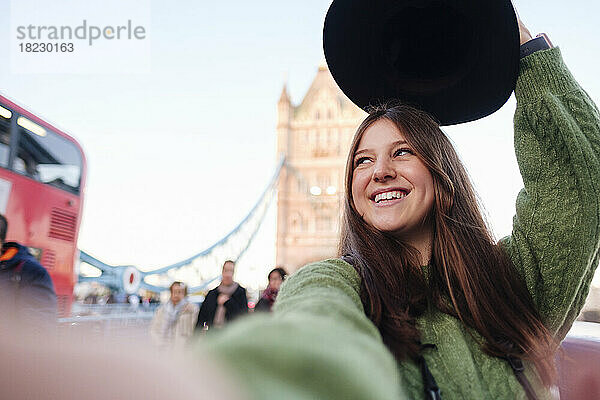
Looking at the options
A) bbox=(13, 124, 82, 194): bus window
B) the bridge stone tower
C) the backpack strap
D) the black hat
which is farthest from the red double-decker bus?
the bridge stone tower

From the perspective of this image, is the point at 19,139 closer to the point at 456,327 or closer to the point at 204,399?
the point at 456,327

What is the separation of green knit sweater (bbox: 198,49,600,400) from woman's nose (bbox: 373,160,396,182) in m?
0.25

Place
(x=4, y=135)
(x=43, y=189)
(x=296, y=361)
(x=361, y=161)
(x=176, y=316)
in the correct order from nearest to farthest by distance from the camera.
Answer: (x=296, y=361) → (x=361, y=161) → (x=4, y=135) → (x=176, y=316) → (x=43, y=189)

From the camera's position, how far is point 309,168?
31047mm

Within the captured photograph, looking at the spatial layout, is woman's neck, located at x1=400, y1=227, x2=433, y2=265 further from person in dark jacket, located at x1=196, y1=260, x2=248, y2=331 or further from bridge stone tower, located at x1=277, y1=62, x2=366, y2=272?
bridge stone tower, located at x1=277, y1=62, x2=366, y2=272

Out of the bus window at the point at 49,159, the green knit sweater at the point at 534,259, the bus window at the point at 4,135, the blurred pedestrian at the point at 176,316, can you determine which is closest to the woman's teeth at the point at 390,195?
the green knit sweater at the point at 534,259

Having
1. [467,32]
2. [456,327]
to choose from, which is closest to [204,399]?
[456,327]

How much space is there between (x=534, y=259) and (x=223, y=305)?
2.83 metres

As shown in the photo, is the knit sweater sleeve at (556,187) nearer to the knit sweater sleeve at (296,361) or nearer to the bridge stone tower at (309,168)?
the knit sweater sleeve at (296,361)

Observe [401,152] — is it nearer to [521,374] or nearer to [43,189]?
[521,374]

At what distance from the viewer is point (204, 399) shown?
17cm

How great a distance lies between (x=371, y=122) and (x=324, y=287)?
540 mm

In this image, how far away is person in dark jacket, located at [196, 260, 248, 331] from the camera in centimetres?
346

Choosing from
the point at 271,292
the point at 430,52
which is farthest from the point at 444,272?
the point at 271,292
